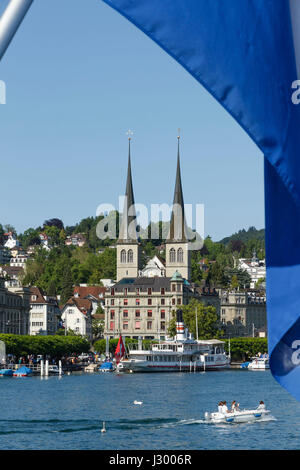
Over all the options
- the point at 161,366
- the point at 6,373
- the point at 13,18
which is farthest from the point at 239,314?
the point at 13,18

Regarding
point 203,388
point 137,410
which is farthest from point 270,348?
point 203,388

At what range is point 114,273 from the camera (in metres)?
188

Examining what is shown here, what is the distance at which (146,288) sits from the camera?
132 m

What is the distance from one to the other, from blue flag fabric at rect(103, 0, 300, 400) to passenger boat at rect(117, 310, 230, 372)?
304 ft

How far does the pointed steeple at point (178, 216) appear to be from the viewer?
137m

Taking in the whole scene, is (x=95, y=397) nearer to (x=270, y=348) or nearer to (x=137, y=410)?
(x=137, y=410)

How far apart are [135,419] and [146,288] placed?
3672 inches

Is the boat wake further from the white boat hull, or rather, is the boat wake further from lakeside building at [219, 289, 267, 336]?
lakeside building at [219, 289, 267, 336]

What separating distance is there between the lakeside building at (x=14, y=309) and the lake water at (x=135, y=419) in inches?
1995

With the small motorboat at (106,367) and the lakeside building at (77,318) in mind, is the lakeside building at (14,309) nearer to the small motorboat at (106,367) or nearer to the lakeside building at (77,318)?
the lakeside building at (77,318)

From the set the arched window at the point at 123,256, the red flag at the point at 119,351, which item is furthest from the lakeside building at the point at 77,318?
the red flag at the point at 119,351

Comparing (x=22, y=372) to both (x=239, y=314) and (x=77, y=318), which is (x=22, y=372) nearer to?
(x=77, y=318)

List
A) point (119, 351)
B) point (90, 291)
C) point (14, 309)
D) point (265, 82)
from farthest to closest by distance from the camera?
1. point (90, 291)
2. point (14, 309)
3. point (119, 351)
4. point (265, 82)
